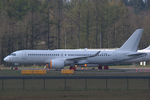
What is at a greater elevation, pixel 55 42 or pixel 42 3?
pixel 42 3

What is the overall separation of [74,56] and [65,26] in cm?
6328

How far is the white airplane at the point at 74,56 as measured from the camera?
212 feet

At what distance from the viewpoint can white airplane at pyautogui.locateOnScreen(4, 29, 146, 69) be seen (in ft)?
212

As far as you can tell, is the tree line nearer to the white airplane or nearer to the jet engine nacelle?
the white airplane

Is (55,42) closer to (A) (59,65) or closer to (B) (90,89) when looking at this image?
(A) (59,65)

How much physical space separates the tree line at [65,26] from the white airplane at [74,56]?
31.6m

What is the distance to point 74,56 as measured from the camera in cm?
6600

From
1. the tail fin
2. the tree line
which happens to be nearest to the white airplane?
the tail fin

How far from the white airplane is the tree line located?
31.6 metres

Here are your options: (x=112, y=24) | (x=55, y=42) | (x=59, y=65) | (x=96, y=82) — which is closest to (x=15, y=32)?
(x=55, y=42)

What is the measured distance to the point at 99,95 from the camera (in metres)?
32.6

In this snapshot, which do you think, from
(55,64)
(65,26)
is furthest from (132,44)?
(65,26)

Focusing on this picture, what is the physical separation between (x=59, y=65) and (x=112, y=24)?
63.3 m

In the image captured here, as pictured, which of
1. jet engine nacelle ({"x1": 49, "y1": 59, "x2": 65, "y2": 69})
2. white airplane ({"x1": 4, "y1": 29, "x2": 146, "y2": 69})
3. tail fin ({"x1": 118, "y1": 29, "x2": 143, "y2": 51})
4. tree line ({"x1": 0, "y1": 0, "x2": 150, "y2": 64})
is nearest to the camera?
jet engine nacelle ({"x1": 49, "y1": 59, "x2": 65, "y2": 69})
